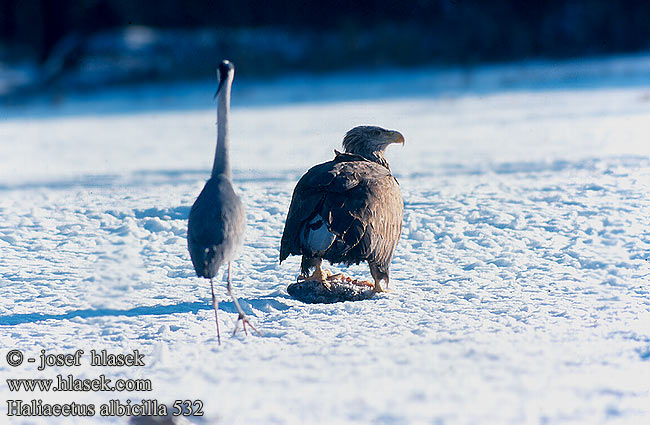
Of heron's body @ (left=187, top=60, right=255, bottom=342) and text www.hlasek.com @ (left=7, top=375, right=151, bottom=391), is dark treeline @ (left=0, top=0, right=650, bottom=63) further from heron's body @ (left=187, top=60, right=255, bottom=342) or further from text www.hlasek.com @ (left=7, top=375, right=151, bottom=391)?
text www.hlasek.com @ (left=7, top=375, right=151, bottom=391)

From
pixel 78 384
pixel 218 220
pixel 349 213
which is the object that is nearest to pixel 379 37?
pixel 349 213

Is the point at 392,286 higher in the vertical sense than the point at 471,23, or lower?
lower

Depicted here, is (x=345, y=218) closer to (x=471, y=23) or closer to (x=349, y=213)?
(x=349, y=213)

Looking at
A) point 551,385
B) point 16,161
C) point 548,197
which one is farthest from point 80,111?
A: point 551,385

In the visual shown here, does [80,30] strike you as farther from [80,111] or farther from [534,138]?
[534,138]

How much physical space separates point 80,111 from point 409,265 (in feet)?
53.2

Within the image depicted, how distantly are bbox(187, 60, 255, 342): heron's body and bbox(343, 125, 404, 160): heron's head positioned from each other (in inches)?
69.3

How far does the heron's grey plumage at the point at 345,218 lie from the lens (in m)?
4.70

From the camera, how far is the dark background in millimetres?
23938

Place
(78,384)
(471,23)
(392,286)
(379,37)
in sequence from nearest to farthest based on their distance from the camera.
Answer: (78,384)
(392,286)
(379,37)
(471,23)

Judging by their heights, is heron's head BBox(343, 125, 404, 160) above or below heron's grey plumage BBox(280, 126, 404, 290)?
above

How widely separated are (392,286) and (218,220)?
1769 millimetres

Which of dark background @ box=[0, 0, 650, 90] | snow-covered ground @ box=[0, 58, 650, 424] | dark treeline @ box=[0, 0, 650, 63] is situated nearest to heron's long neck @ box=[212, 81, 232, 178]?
snow-covered ground @ box=[0, 58, 650, 424]

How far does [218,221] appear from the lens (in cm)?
415
